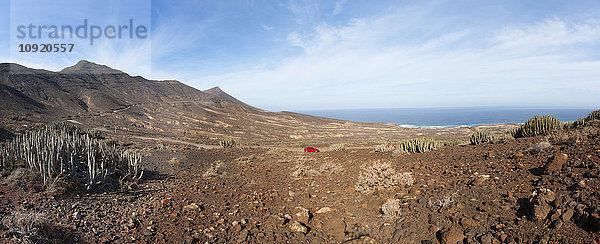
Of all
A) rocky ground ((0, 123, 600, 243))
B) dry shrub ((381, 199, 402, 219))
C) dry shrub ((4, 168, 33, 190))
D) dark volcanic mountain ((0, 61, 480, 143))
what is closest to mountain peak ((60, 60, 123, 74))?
dark volcanic mountain ((0, 61, 480, 143))

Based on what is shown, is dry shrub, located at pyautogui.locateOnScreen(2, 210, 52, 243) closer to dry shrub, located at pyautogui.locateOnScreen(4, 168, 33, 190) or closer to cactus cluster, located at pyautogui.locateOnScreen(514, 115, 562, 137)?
dry shrub, located at pyautogui.locateOnScreen(4, 168, 33, 190)

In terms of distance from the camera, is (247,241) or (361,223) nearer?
(247,241)

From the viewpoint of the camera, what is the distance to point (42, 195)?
4613 mm

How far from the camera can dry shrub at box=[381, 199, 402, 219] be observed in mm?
4655

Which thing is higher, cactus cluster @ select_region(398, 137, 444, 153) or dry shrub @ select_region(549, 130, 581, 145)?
dry shrub @ select_region(549, 130, 581, 145)

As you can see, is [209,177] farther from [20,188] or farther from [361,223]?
[361,223]

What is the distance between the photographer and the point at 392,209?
4.72 meters

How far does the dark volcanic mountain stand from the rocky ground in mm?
25080

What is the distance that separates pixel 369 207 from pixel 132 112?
165 feet

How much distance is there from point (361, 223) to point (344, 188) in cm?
201

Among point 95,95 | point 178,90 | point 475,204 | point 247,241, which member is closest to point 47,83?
point 95,95

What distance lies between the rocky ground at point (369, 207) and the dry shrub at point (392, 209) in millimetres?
20

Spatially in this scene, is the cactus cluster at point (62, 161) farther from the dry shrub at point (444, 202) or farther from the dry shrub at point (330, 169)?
the dry shrub at point (444, 202)

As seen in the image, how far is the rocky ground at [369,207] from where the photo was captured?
3334 millimetres
